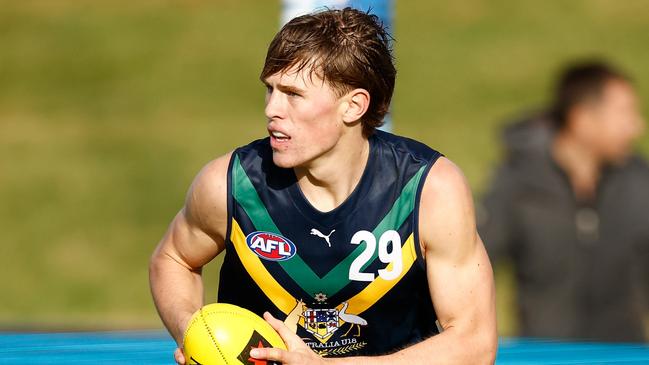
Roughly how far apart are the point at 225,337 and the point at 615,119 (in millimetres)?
4915

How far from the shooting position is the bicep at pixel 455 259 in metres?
5.26

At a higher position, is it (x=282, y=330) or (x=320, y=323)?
(x=282, y=330)

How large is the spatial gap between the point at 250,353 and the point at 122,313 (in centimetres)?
1164

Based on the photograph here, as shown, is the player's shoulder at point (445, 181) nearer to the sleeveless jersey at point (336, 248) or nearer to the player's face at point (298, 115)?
the sleeveless jersey at point (336, 248)

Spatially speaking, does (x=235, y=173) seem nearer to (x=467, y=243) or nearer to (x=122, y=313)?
(x=467, y=243)

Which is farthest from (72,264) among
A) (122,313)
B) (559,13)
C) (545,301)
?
(559,13)

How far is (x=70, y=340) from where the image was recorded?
765cm

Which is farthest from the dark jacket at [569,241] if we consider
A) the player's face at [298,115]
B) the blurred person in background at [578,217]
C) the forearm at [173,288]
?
the player's face at [298,115]

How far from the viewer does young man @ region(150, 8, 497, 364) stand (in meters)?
5.18

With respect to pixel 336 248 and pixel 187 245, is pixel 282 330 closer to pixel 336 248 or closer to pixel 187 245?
pixel 336 248

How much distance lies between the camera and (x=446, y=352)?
5.18m

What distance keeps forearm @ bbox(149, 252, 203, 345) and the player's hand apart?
581 millimetres

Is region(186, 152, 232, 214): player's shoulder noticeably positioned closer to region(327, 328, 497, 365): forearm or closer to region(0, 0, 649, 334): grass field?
region(327, 328, 497, 365): forearm

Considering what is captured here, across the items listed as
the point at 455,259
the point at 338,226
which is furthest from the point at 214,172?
the point at 455,259
